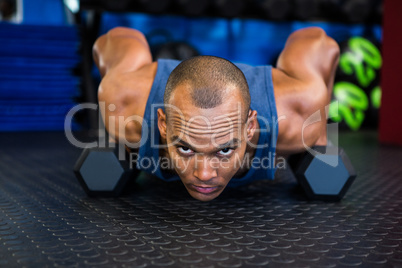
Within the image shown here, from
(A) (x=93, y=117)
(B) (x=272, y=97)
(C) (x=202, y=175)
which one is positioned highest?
(B) (x=272, y=97)

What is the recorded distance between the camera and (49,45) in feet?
11.9

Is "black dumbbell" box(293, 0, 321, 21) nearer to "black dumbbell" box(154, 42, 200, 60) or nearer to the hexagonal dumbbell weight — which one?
"black dumbbell" box(154, 42, 200, 60)

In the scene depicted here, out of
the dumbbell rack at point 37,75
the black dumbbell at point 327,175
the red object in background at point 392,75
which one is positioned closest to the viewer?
the black dumbbell at point 327,175

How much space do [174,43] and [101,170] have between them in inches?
90.1

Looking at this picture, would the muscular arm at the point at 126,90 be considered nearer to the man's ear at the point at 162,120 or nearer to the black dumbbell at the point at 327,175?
the man's ear at the point at 162,120

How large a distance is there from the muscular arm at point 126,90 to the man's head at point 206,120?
0.22m

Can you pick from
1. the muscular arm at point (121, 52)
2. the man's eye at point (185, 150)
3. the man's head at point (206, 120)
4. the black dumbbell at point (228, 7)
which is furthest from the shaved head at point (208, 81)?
the black dumbbell at point (228, 7)

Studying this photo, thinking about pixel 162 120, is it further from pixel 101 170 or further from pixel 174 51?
pixel 174 51

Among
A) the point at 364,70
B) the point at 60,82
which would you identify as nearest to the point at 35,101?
the point at 60,82

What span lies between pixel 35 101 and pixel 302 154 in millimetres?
2820

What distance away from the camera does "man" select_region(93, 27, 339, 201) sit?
93 centimetres

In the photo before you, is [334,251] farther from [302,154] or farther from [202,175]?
[302,154]

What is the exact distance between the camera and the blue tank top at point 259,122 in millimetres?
1141

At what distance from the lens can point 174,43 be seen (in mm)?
3428
